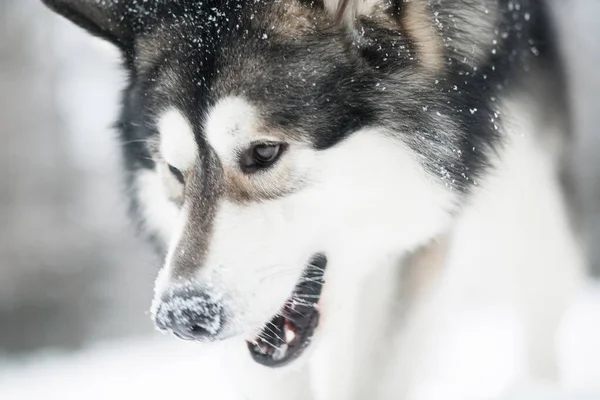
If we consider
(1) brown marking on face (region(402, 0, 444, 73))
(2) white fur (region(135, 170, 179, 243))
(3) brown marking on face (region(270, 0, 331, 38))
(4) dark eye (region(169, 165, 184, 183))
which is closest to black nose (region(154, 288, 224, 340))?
(4) dark eye (region(169, 165, 184, 183))

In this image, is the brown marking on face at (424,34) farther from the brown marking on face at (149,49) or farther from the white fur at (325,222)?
the brown marking on face at (149,49)

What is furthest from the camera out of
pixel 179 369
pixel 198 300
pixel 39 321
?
pixel 39 321

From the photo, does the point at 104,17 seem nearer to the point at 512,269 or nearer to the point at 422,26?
the point at 422,26

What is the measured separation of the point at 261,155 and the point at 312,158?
0.34 feet

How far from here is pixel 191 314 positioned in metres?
1.42

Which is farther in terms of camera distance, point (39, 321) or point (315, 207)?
point (39, 321)

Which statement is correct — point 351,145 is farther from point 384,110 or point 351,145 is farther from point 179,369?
point 179,369

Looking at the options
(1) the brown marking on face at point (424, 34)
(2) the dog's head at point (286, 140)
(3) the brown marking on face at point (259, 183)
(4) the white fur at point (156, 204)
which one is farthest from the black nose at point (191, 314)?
(1) the brown marking on face at point (424, 34)

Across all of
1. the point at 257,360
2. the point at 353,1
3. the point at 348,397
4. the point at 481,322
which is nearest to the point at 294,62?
the point at 353,1

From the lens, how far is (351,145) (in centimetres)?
159

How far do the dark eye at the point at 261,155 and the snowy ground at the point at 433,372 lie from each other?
27.0 inches

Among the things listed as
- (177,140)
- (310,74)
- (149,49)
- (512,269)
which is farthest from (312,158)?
(512,269)

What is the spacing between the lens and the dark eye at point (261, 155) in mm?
1522

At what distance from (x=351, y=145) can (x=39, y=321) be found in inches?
226
